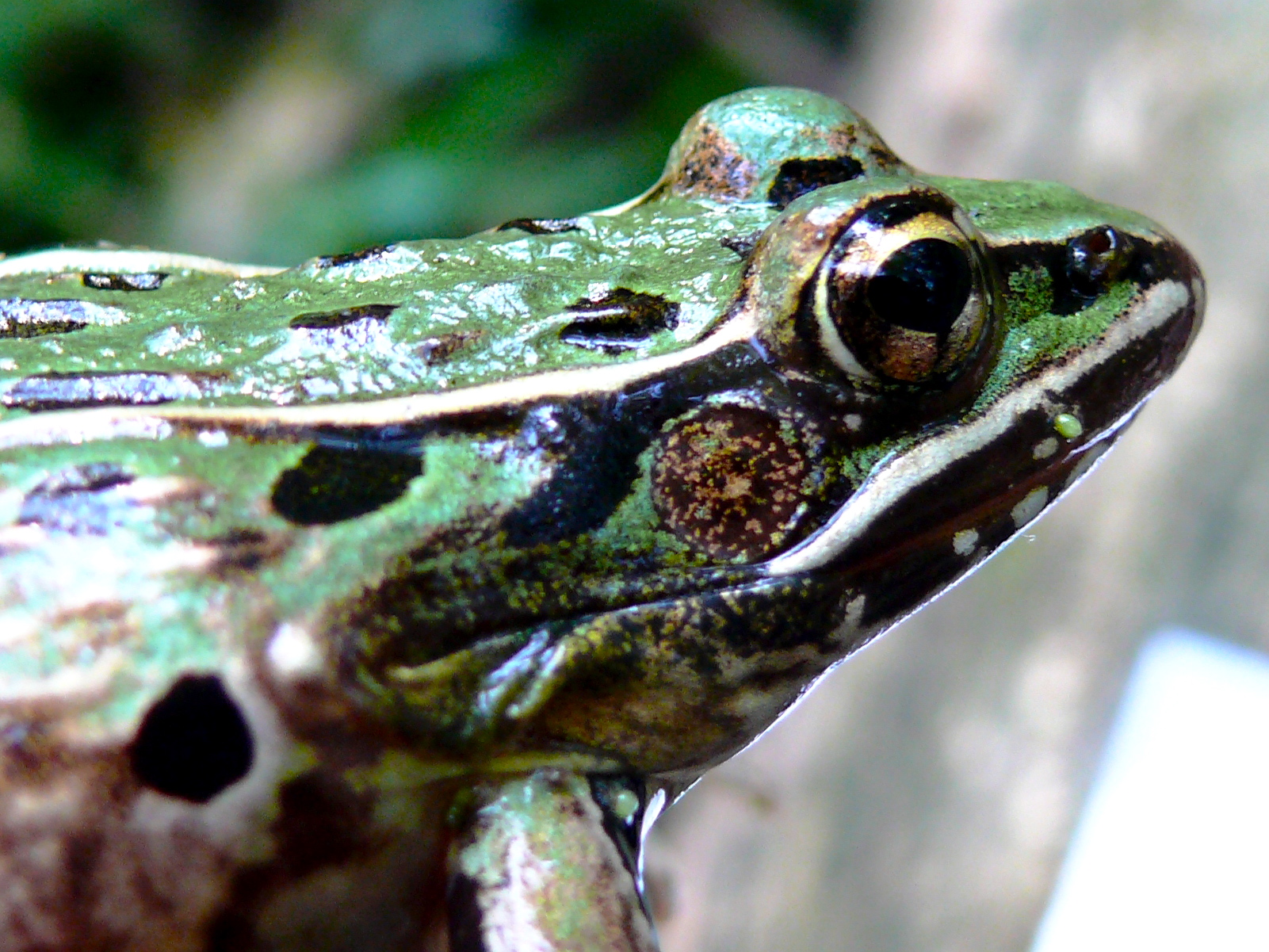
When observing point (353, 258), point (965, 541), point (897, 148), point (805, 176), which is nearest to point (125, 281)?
point (353, 258)

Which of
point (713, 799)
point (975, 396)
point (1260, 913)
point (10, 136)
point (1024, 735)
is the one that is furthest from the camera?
point (10, 136)

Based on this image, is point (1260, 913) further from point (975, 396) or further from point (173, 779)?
point (173, 779)

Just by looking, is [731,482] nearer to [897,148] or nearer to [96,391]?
[96,391]

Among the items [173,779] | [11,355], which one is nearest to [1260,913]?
[173,779]

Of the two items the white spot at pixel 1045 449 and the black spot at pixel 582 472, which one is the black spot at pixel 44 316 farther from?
the white spot at pixel 1045 449

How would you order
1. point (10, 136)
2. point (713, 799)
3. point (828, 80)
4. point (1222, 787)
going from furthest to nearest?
point (828, 80) → point (10, 136) → point (713, 799) → point (1222, 787)
